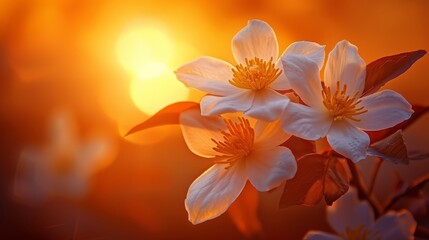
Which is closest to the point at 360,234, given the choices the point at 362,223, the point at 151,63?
the point at 362,223

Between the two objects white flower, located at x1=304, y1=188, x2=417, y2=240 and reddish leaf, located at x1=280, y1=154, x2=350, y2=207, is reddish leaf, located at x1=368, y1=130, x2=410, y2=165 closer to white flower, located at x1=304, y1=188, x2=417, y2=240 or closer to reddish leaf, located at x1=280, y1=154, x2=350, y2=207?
reddish leaf, located at x1=280, y1=154, x2=350, y2=207

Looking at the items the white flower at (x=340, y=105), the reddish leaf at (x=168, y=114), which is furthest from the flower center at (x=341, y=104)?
the reddish leaf at (x=168, y=114)

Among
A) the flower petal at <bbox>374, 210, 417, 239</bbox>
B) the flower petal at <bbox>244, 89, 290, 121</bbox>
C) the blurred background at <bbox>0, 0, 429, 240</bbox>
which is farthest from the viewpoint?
the blurred background at <bbox>0, 0, 429, 240</bbox>

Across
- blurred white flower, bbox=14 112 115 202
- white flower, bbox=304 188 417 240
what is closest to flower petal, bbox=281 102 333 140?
white flower, bbox=304 188 417 240

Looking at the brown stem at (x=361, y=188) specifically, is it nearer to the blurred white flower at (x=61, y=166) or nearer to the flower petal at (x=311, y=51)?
the flower petal at (x=311, y=51)

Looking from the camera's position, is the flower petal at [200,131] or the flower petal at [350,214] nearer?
the flower petal at [200,131]

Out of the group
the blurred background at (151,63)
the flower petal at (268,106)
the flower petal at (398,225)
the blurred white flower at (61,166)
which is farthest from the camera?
the blurred background at (151,63)
